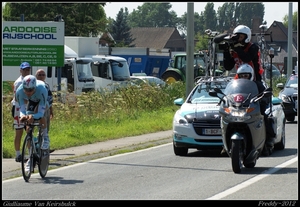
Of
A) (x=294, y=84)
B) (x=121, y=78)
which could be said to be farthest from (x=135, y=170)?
(x=121, y=78)

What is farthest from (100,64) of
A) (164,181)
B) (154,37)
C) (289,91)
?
(154,37)

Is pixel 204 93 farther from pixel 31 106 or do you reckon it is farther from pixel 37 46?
pixel 37 46

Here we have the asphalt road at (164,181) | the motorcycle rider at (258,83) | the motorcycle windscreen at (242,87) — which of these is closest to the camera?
the asphalt road at (164,181)

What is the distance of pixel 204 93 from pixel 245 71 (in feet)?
12.9

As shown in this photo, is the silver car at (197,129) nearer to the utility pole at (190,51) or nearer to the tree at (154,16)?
the utility pole at (190,51)

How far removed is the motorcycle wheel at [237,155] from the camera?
13.2 meters

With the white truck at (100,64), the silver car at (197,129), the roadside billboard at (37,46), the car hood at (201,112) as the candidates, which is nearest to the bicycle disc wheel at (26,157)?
the silver car at (197,129)

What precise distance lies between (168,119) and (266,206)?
16.8 m

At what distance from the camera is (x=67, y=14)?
66.6m

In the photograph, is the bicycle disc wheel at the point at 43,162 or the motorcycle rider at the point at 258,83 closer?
the bicycle disc wheel at the point at 43,162

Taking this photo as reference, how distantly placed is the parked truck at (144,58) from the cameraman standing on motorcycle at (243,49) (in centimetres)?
4254

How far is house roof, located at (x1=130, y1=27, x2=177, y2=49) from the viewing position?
419ft

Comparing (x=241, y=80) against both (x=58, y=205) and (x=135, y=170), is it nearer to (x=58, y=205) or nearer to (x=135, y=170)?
(x=135, y=170)

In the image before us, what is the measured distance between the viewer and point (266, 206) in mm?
9672
